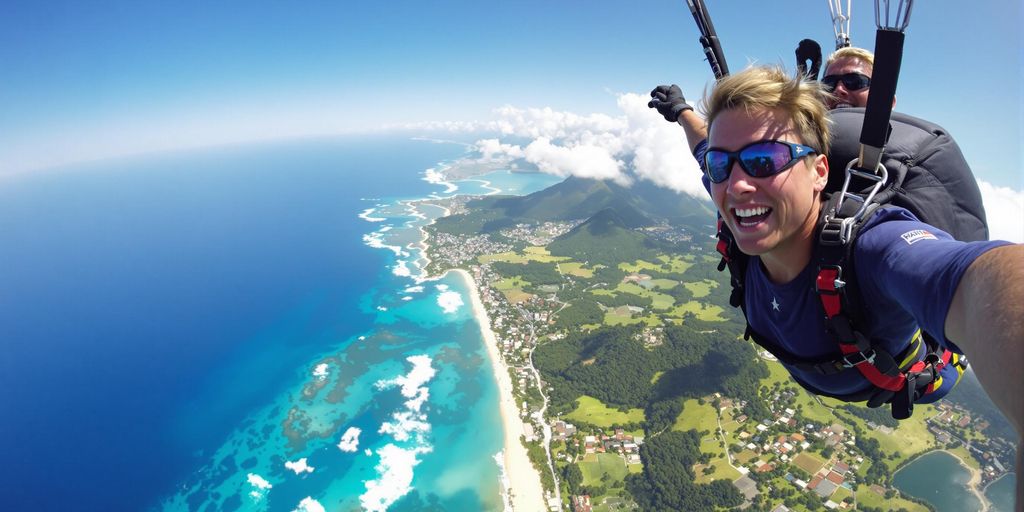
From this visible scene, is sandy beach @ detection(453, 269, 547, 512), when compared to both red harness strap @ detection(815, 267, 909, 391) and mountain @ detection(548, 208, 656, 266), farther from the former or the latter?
mountain @ detection(548, 208, 656, 266)

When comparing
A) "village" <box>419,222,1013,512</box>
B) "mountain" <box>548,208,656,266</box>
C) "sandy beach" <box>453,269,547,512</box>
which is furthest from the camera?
"mountain" <box>548,208,656,266</box>

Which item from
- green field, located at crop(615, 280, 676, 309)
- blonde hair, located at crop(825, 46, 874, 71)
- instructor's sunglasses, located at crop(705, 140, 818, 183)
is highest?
blonde hair, located at crop(825, 46, 874, 71)

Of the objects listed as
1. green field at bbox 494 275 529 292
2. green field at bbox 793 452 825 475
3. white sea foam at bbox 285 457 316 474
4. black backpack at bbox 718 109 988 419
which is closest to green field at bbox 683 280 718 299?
green field at bbox 494 275 529 292

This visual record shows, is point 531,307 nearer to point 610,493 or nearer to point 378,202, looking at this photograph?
point 610,493

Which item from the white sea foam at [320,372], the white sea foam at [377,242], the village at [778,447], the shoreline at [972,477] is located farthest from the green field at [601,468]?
the white sea foam at [377,242]

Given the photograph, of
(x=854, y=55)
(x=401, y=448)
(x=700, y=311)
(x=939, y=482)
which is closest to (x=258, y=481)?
(x=401, y=448)

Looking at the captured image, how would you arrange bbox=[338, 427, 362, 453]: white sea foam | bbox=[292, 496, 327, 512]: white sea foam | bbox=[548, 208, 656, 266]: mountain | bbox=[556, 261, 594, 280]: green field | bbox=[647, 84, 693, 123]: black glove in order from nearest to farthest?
bbox=[647, 84, 693, 123]: black glove
bbox=[292, 496, 327, 512]: white sea foam
bbox=[338, 427, 362, 453]: white sea foam
bbox=[556, 261, 594, 280]: green field
bbox=[548, 208, 656, 266]: mountain

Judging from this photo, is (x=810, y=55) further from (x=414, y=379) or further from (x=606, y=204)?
(x=606, y=204)
